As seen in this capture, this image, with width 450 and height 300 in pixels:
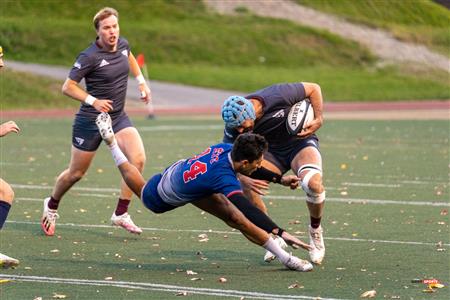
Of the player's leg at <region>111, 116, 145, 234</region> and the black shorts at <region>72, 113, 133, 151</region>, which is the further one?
the black shorts at <region>72, 113, 133, 151</region>

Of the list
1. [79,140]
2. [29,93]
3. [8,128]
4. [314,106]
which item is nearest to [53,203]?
[79,140]

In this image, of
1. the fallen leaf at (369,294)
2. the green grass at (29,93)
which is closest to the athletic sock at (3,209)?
the fallen leaf at (369,294)

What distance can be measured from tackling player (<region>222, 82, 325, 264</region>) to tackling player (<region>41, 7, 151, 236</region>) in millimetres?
1658

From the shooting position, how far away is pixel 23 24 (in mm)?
44062

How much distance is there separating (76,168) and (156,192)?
2338 mm

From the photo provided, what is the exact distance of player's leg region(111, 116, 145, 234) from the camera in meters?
11.2

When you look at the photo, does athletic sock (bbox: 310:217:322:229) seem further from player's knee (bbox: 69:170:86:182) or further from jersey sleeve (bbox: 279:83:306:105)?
player's knee (bbox: 69:170:86:182)

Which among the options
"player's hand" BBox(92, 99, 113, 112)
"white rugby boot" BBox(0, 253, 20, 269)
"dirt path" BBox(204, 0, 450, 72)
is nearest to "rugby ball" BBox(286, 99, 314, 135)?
"player's hand" BBox(92, 99, 113, 112)

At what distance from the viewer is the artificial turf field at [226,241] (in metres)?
8.54

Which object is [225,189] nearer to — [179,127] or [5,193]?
[5,193]

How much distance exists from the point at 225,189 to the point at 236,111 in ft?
2.27

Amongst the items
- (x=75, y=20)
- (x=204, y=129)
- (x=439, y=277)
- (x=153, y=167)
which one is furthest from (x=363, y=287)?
(x=75, y=20)

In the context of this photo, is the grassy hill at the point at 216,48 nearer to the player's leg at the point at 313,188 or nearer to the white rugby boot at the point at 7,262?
the player's leg at the point at 313,188

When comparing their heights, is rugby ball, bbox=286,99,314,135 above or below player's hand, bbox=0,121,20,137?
below
